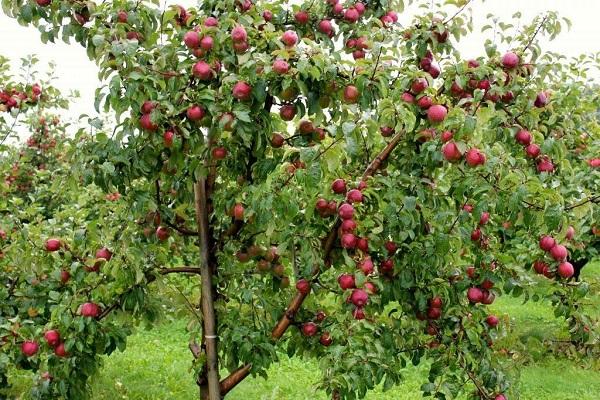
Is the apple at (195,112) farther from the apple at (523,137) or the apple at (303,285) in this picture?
the apple at (523,137)

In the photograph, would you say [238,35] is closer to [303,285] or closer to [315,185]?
[315,185]

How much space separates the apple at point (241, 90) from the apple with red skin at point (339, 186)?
17.3 inches

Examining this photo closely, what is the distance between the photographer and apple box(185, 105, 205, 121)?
2.28 m

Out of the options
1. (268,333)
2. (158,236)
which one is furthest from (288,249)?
(158,236)

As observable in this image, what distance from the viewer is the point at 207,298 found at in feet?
9.39

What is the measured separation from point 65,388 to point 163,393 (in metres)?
2.97

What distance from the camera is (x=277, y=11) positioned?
2.79 m

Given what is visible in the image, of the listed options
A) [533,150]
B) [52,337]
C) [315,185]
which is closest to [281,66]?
[315,185]

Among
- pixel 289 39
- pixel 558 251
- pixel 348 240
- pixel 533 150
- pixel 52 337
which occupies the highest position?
pixel 289 39

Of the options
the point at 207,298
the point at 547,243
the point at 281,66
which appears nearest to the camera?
the point at 281,66

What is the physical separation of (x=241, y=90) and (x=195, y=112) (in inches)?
6.6

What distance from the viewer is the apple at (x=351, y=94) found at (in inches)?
88.9

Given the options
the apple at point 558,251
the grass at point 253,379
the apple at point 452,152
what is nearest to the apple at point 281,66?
the apple at point 452,152

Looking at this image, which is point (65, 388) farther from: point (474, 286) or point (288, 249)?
point (474, 286)
